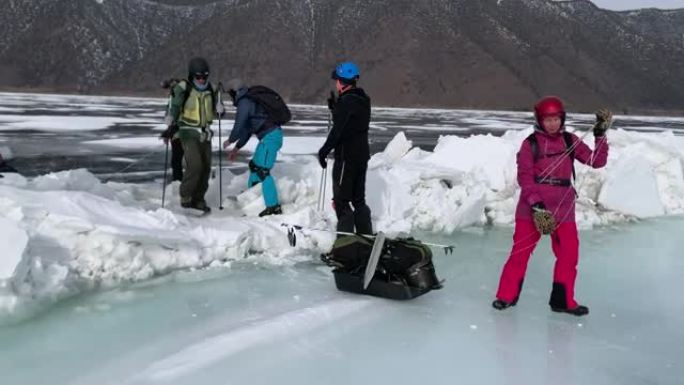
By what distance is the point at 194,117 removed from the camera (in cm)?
605

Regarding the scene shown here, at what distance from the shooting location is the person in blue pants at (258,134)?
20.4 feet

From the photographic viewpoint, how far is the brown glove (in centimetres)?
398

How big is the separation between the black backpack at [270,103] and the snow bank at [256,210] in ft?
2.89

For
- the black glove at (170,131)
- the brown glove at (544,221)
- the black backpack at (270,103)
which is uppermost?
the black backpack at (270,103)

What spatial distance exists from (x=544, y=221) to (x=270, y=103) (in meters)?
3.17

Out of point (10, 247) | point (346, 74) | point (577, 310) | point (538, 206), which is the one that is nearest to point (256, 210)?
point (346, 74)

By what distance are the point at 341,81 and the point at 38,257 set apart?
2.48 metres

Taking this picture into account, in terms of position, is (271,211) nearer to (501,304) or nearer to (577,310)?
(501,304)

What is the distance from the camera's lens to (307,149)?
602 inches

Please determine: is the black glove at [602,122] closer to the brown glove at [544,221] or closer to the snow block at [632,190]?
the brown glove at [544,221]

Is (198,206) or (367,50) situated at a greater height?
(367,50)

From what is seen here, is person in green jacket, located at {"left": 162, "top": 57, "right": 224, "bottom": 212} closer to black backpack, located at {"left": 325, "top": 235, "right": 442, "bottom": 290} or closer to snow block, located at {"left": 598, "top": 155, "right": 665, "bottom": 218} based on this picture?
black backpack, located at {"left": 325, "top": 235, "right": 442, "bottom": 290}

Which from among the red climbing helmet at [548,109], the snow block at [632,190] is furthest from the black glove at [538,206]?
the snow block at [632,190]

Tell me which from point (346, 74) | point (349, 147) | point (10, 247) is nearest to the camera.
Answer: point (10, 247)
